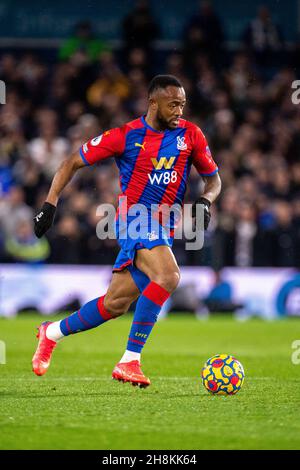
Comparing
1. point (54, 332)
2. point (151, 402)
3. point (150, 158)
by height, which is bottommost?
point (151, 402)

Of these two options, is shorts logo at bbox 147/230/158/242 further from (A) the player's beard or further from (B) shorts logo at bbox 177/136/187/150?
(A) the player's beard

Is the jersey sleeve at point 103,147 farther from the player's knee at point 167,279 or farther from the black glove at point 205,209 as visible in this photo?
the player's knee at point 167,279

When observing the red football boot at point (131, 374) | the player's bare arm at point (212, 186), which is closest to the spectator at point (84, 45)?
the player's bare arm at point (212, 186)

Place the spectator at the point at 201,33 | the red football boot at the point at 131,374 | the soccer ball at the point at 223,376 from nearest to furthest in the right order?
the soccer ball at the point at 223,376
the red football boot at the point at 131,374
the spectator at the point at 201,33

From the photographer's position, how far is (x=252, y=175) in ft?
54.7

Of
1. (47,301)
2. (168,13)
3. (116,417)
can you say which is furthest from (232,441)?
(168,13)

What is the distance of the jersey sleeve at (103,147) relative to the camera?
736 cm

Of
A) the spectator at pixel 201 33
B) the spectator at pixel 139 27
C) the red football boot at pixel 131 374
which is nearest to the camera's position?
the red football boot at pixel 131 374

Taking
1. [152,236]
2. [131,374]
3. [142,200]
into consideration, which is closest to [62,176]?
[142,200]

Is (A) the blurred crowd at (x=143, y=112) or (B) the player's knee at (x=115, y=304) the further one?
(A) the blurred crowd at (x=143, y=112)

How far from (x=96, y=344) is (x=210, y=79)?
769 cm

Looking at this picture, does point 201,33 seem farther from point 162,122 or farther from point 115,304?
point 115,304

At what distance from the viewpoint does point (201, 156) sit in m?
7.65

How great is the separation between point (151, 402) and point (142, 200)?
5.44 ft
